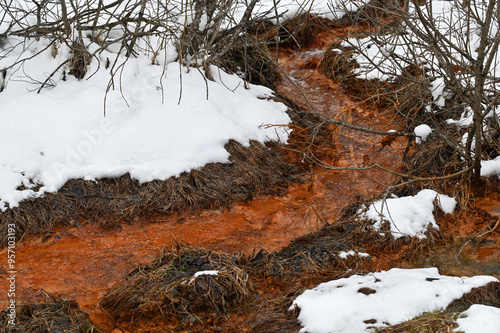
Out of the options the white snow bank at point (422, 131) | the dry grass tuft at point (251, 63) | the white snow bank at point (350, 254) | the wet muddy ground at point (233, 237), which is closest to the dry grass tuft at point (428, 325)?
the wet muddy ground at point (233, 237)

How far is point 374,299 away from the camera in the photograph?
3664 mm

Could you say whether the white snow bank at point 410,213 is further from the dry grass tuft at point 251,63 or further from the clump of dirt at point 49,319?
the dry grass tuft at point 251,63

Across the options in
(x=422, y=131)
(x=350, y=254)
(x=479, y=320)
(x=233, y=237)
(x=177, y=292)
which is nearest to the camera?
(x=479, y=320)

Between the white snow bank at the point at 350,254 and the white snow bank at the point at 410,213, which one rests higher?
the white snow bank at the point at 410,213

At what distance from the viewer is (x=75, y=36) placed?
667cm

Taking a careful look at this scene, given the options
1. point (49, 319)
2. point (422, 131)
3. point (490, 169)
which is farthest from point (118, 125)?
point (490, 169)

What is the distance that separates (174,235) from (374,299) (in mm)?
2234

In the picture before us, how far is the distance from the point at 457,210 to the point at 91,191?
12.2ft

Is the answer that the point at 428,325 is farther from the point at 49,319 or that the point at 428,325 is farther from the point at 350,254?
the point at 49,319

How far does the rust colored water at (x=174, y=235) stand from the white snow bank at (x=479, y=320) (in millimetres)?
1628

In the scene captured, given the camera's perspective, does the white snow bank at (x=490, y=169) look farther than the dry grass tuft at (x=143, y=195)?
Yes

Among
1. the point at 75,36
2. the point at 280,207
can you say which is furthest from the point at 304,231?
the point at 75,36

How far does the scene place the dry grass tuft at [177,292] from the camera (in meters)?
4.02

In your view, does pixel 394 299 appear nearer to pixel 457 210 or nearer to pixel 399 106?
pixel 457 210
